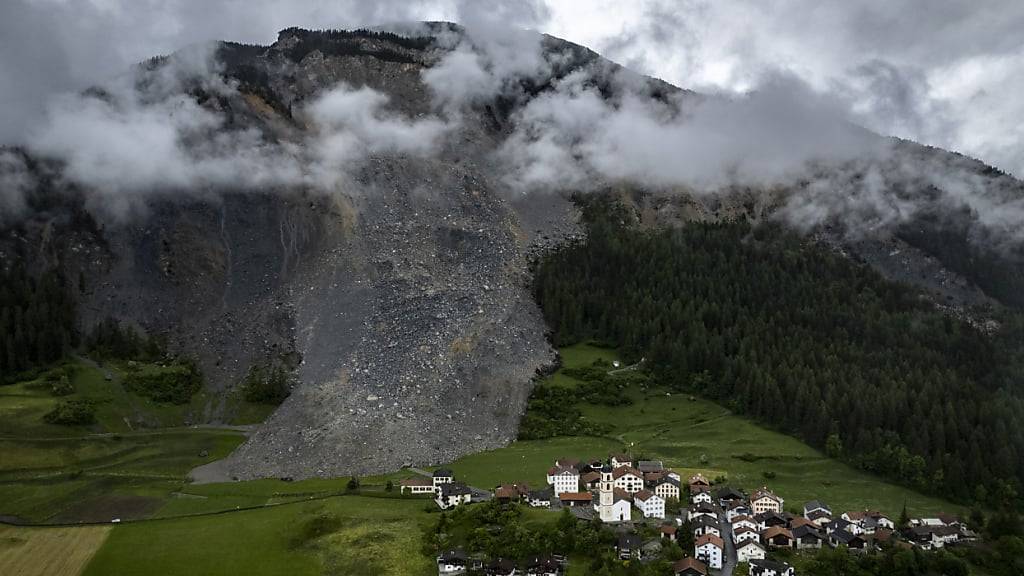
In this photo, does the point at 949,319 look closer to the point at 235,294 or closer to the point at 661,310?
the point at 661,310

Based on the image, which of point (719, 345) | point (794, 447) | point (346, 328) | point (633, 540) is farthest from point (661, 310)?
point (633, 540)

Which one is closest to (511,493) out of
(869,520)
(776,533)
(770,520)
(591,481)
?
(591,481)

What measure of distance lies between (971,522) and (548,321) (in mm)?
96646

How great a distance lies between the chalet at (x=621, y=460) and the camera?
110 m

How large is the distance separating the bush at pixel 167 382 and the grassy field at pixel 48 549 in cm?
4484

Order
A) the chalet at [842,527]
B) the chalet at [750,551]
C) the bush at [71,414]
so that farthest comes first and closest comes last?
the bush at [71,414], the chalet at [842,527], the chalet at [750,551]

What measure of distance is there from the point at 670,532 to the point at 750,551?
821 centimetres

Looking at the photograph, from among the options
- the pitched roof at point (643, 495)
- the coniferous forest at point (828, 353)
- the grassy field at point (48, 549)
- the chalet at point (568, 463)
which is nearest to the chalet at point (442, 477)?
the chalet at point (568, 463)

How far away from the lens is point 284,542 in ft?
301

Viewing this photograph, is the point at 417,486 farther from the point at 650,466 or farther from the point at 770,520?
the point at 770,520

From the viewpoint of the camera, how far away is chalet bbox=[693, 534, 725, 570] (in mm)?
83562

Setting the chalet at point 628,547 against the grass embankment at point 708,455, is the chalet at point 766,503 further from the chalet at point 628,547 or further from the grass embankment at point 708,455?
the chalet at point 628,547

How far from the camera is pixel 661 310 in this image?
18038 cm

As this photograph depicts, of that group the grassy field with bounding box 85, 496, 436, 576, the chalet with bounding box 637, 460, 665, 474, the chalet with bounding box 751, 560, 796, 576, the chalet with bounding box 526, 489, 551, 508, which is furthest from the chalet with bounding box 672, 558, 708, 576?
the chalet with bounding box 637, 460, 665, 474
